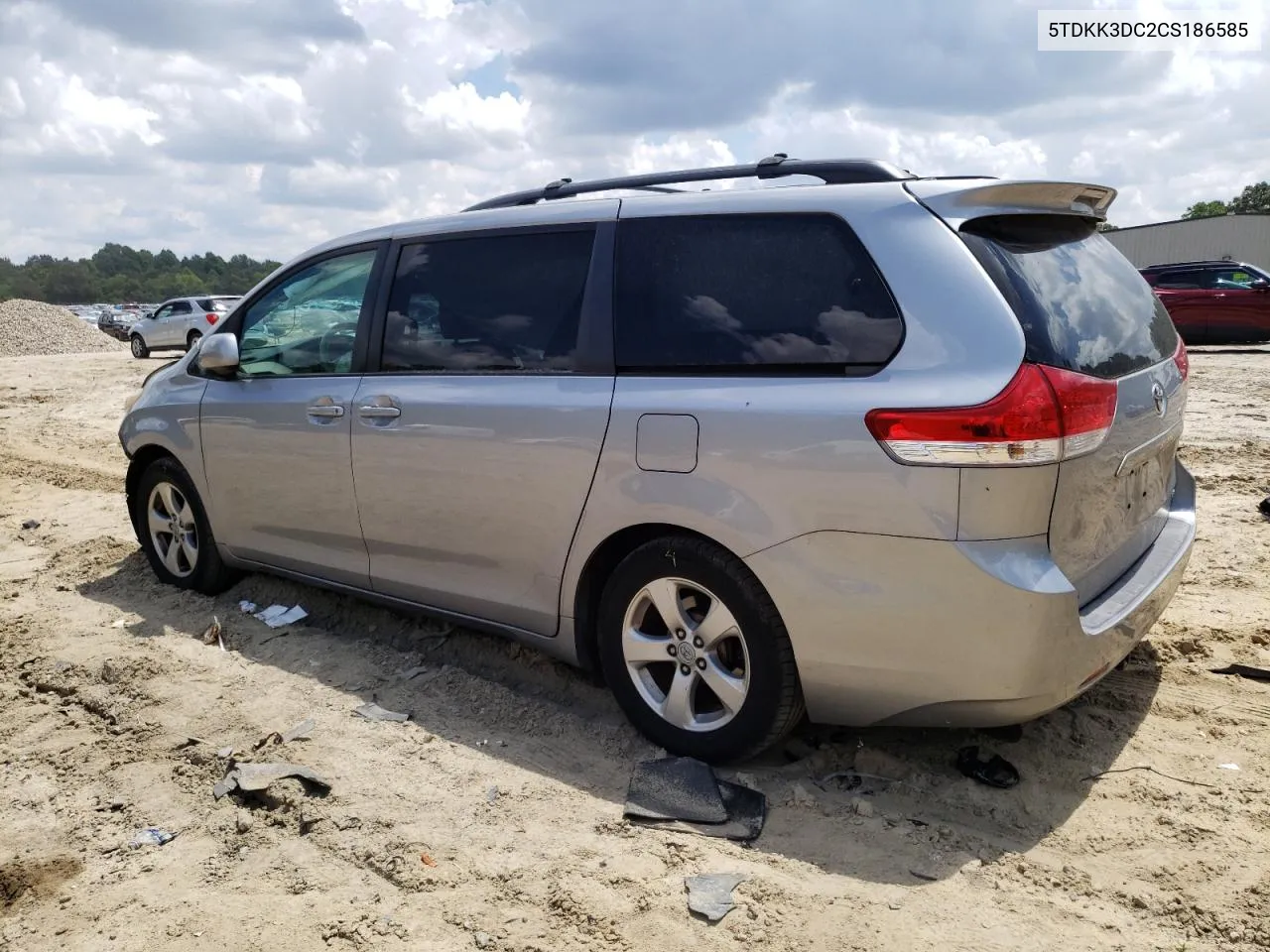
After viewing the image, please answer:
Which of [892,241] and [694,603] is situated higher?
[892,241]

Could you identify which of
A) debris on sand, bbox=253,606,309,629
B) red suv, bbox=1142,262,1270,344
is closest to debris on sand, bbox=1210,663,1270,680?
debris on sand, bbox=253,606,309,629

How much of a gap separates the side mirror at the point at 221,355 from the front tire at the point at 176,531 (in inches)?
28.3

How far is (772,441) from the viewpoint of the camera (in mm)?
3160

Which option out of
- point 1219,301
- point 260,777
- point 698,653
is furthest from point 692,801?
point 1219,301

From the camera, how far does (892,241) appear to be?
313 cm

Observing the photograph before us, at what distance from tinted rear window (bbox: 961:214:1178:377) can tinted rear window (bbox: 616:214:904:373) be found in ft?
1.20

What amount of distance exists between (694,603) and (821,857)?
89 centimetres

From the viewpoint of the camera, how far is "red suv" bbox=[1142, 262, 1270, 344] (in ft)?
60.2

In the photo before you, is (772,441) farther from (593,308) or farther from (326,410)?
(326,410)

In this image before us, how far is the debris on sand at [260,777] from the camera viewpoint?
349cm

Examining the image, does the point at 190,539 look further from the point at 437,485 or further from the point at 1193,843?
the point at 1193,843

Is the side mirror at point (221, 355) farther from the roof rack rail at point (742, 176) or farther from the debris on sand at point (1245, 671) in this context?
the debris on sand at point (1245, 671)

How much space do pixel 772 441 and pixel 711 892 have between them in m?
1.31

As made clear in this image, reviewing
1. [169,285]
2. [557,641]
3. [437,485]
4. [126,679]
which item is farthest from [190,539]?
[169,285]
